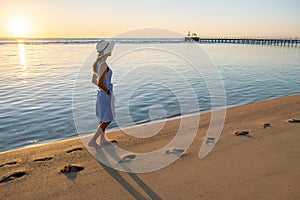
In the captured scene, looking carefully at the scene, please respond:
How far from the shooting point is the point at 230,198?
3.31 meters

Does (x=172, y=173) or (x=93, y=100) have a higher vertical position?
(x=172, y=173)

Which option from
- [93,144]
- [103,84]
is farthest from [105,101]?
[93,144]

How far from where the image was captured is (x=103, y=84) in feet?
15.6

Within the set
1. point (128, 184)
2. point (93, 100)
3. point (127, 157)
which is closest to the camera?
point (128, 184)

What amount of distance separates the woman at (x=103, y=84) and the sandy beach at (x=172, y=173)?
68 centimetres

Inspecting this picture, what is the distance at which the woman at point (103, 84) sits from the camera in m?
4.70

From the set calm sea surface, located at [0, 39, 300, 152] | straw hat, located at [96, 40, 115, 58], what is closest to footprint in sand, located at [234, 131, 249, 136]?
calm sea surface, located at [0, 39, 300, 152]

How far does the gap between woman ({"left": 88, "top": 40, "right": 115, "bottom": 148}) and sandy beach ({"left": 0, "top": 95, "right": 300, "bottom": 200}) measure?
0.68 meters

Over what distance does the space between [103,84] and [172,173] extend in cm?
202

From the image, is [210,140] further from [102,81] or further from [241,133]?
[102,81]

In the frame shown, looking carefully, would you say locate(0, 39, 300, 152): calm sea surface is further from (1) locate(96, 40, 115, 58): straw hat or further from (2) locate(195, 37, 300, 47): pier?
(2) locate(195, 37, 300, 47): pier

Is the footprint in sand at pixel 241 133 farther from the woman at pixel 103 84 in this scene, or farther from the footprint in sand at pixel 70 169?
the footprint in sand at pixel 70 169

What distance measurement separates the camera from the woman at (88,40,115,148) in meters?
4.70

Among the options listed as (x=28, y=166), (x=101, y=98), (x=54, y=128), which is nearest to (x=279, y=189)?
(x=101, y=98)
